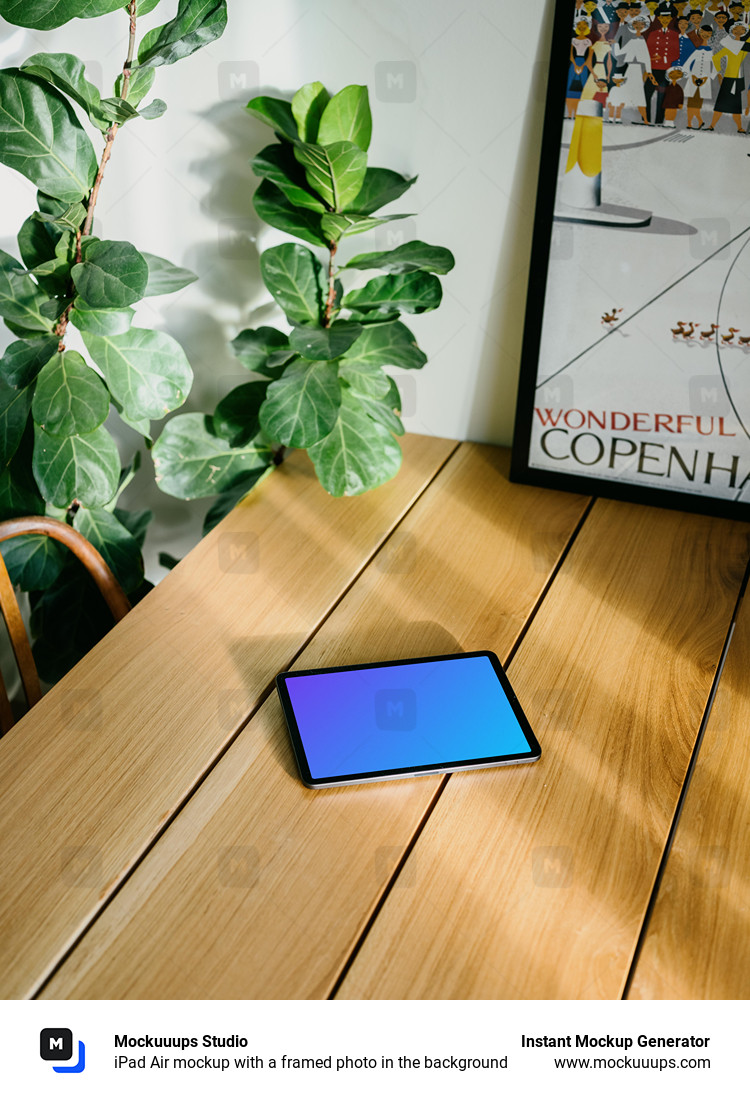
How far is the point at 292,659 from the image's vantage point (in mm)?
1057

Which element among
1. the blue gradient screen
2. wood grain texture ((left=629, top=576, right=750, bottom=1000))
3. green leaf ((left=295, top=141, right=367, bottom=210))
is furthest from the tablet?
green leaf ((left=295, top=141, right=367, bottom=210))

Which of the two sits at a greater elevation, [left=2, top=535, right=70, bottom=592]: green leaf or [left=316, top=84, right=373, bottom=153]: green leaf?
[left=316, top=84, right=373, bottom=153]: green leaf

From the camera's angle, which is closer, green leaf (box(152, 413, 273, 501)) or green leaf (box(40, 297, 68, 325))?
green leaf (box(40, 297, 68, 325))

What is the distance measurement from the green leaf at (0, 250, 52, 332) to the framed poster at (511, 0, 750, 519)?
26.7 inches

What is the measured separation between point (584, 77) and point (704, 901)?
0.98 metres

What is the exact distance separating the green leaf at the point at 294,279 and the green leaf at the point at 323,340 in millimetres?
48

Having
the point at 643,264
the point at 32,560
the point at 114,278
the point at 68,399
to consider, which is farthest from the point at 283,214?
the point at 32,560

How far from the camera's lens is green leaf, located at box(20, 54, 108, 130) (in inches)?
41.6

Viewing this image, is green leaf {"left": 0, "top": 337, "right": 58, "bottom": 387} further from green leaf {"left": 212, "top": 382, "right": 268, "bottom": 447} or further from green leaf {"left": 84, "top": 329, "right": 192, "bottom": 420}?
green leaf {"left": 212, "top": 382, "right": 268, "bottom": 447}

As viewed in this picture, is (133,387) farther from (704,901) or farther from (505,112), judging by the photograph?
(704,901)

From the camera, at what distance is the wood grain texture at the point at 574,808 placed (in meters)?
0.75

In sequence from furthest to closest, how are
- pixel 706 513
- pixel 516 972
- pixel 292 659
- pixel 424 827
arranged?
pixel 706 513
pixel 292 659
pixel 424 827
pixel 516 972

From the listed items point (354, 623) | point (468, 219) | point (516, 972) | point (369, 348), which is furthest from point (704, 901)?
point (468, 219)
